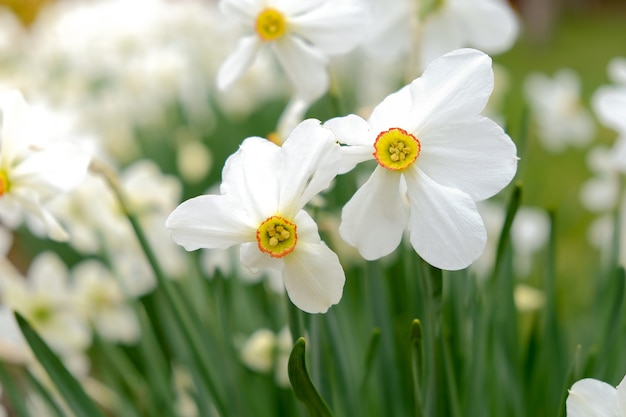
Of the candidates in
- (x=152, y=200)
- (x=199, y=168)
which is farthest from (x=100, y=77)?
→ (x=152, y=200)

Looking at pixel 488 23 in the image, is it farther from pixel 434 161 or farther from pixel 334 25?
pixel 434 161

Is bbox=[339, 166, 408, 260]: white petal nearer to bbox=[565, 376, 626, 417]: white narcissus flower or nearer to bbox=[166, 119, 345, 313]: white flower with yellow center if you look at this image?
bbox=[166, 119, 345, 313]: white flower with yellow center

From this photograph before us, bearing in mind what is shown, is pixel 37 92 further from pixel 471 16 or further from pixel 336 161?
pixel 336 161

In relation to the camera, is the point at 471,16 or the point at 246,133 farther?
the point at 246,133

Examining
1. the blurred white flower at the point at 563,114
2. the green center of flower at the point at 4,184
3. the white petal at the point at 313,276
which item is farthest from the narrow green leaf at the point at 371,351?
the blurred white flower at the point at 563,114

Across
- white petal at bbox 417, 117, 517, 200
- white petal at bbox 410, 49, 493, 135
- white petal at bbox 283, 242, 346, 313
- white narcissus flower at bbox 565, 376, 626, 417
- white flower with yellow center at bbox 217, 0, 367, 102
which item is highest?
white flower with yellow center at bbox 217, 0, 367, 102

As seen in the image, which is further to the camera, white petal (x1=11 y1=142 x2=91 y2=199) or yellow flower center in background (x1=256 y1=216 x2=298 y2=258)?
white petal (x1=11 y1=142 x2=91 y2=199)

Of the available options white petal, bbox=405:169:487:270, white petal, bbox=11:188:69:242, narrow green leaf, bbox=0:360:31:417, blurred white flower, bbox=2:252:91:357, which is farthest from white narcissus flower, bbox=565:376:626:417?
blurred white flower, bbox=2:252:91:357

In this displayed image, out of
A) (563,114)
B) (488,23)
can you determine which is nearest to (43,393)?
(488,23)
